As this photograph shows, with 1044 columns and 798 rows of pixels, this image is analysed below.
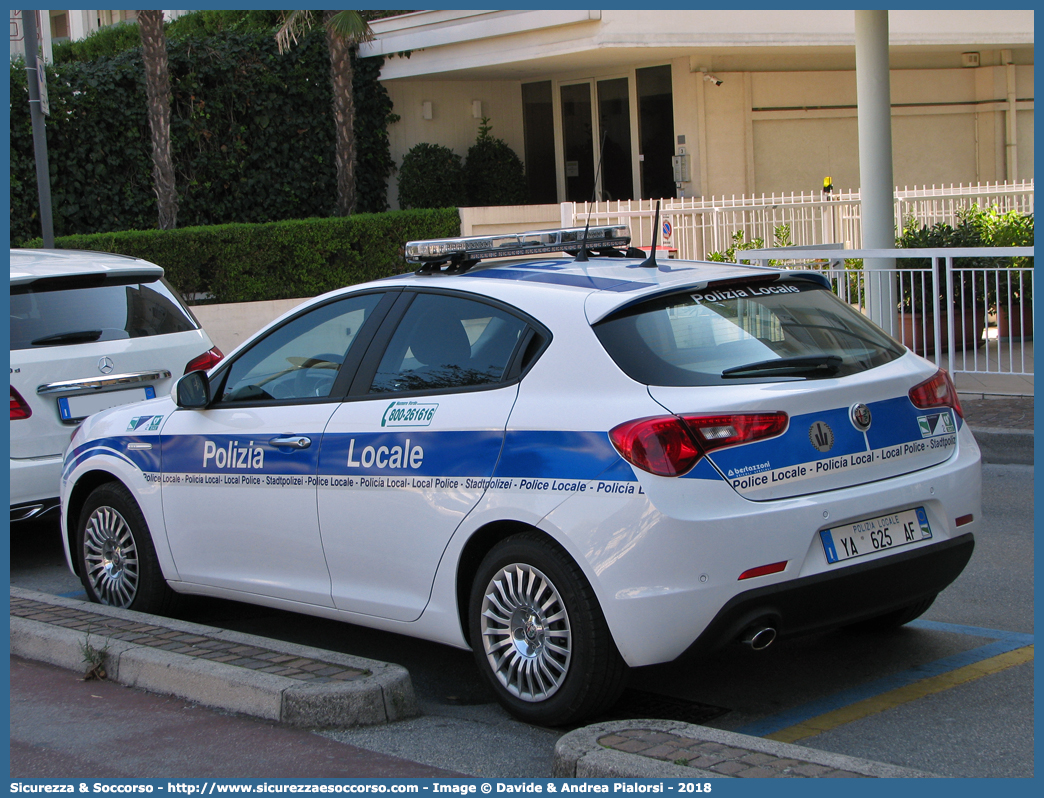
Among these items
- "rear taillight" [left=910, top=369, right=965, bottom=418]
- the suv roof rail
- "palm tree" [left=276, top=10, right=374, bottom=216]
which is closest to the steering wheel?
the suv roof rail

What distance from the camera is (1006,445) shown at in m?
8.76

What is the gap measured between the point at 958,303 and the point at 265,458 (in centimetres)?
813

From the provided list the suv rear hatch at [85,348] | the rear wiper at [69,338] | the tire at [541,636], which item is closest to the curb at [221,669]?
the tire at [541,636]

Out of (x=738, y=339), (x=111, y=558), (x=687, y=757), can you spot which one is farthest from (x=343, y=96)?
(x=687, y=757)

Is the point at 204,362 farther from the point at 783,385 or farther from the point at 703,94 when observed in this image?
the point at 703,94

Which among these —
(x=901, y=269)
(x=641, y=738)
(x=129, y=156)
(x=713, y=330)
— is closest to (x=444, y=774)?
(x=641, y=738)

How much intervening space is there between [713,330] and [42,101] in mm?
10423

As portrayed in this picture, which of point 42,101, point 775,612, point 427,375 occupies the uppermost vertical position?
point 42,101

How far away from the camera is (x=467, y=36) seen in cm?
2175

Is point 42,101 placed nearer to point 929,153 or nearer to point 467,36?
point 467,36

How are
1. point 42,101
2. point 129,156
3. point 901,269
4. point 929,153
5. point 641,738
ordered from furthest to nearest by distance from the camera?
1. point 929,153
2. point 129,156
3. point 42,101
4. point 901,269
5. point 641,738

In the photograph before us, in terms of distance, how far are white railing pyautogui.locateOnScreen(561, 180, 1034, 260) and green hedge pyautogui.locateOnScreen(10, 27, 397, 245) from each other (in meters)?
5.91

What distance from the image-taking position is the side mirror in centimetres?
529

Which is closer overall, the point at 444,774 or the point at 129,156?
the point at 444,774
